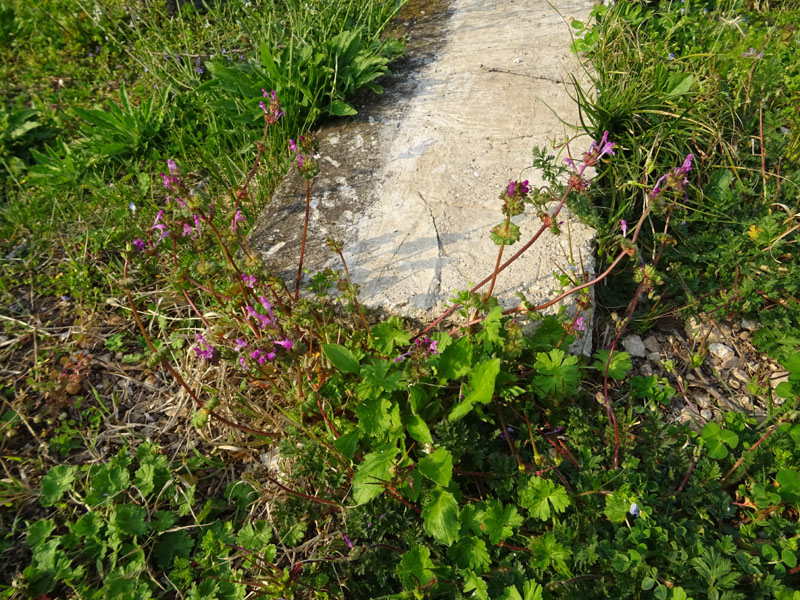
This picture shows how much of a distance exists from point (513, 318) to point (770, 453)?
3.56ft

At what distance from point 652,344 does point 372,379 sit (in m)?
1.50

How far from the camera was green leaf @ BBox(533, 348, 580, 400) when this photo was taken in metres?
1.94

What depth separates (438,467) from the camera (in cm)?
174

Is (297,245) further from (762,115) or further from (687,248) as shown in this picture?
(762,115)

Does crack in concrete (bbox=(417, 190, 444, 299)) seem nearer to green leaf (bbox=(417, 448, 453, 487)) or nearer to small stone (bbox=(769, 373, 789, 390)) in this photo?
green leaf (bbox=(417, 448, 453, 487))

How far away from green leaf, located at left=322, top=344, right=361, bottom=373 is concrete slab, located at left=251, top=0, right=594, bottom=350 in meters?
0.37

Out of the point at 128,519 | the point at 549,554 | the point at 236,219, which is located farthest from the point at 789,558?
the point at 236,219

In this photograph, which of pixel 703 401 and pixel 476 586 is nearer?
pixel 476 586

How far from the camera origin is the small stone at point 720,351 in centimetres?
246

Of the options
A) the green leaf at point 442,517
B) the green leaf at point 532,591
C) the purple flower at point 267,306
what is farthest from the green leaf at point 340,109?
the green leaf at point 532,591

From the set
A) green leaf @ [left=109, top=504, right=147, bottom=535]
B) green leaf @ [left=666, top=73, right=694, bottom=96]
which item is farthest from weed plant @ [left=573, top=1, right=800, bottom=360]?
green leaf @ [left=109, top=504, right=147, bottom=535]

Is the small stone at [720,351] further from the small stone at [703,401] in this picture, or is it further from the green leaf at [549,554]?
the green leaf at [549,554]

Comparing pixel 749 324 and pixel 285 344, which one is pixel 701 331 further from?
pixel 285 344

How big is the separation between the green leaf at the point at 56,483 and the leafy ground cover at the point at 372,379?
0.05 feet
